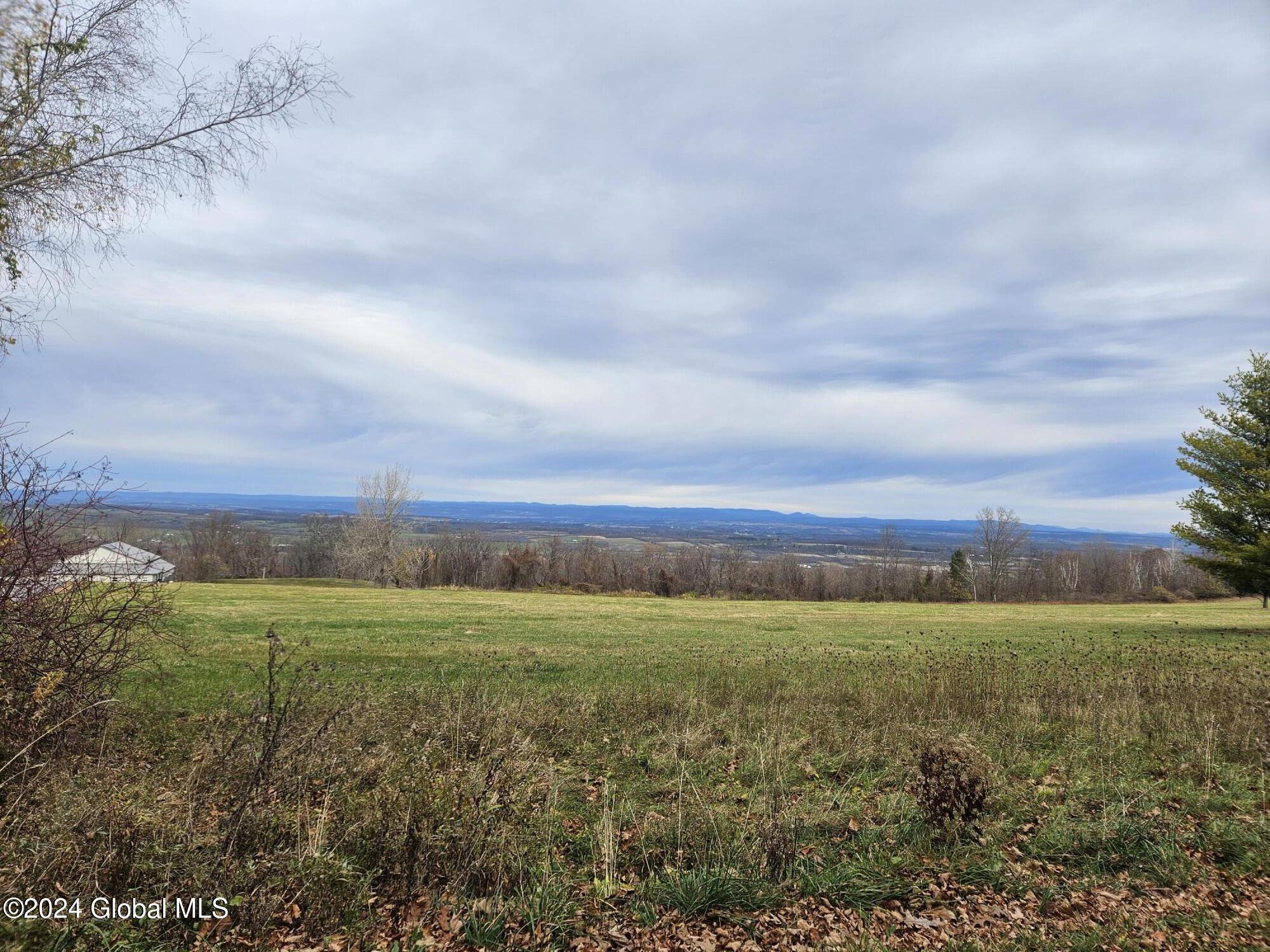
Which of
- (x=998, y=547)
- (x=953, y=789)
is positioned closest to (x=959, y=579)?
(x=998, y=547)

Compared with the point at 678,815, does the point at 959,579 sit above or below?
below

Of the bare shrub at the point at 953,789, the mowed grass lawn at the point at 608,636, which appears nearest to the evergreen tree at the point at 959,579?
the mowed grass lawn at the point at 608,636

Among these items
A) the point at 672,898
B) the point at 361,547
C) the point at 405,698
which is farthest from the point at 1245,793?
the point at 361,547

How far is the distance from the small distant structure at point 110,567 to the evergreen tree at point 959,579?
68.8 meters

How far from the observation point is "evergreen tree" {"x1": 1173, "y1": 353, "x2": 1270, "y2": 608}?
23.2 m

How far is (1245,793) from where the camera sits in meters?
6.83

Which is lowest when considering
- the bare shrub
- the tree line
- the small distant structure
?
the tree line

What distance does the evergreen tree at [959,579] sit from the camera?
6394cm

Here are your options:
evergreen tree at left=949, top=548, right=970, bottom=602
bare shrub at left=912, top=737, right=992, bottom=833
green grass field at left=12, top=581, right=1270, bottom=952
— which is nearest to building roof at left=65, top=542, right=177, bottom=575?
green grass field at left=12, top=581, right=1270, bottom=952

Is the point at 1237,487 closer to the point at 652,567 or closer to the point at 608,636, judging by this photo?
the point at 608,636

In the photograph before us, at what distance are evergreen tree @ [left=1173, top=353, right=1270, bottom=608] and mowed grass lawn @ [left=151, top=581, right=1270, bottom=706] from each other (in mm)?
2566

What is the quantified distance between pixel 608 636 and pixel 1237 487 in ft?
80.7

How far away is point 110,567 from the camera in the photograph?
7.18 m

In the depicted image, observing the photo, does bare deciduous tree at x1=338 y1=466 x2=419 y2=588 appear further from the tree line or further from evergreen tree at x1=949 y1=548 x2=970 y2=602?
evergreen tree at x1=949 y1=548 x2=970 y2=602
